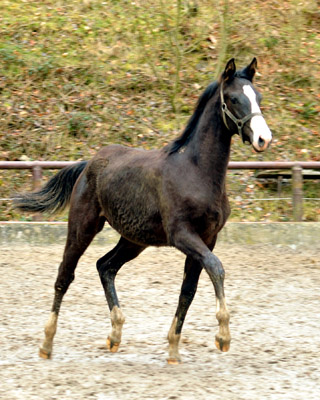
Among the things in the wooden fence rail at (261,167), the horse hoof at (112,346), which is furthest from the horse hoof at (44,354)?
the wooden fence rail at (261,167)

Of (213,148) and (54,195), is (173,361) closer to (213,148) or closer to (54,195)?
(213,148)

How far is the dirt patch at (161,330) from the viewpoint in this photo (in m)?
4.32

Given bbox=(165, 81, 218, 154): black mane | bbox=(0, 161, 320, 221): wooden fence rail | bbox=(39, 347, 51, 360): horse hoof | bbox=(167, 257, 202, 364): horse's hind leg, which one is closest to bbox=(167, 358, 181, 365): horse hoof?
bbox=(167, 257, 202, 364): horse's hind leg

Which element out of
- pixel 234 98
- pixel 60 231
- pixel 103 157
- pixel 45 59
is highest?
pixel 234 98

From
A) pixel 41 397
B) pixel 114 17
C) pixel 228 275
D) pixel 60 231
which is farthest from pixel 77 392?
pixel 114 17

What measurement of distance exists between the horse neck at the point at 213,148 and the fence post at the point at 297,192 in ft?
14.7

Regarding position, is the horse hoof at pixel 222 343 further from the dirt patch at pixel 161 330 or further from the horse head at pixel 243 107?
the horse head at pixel 243 107

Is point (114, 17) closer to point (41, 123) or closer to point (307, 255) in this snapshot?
point (41, 123)

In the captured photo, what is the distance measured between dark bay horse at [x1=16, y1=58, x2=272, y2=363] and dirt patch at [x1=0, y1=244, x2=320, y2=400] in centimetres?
28

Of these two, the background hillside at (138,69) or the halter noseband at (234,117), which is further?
the background hillside at (138,69)

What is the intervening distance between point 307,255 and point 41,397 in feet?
16.7

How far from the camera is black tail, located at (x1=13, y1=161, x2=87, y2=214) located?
5.81 m

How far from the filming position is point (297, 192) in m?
8.99

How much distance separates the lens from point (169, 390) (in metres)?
4.22
